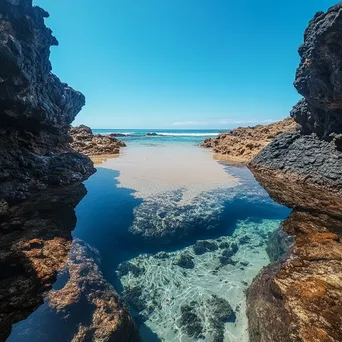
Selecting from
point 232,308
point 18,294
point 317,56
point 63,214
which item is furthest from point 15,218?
point 317,56

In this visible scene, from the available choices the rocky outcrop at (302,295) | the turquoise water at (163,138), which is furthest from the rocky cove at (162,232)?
the turquoise water at (163,138)

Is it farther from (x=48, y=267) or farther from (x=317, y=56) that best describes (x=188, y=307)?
(x=317, y=56)

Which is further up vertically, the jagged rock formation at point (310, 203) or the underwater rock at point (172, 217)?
the jagged rock formation at point (310, 203)

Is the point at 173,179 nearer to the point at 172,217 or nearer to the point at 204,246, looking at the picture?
the point at 172,217

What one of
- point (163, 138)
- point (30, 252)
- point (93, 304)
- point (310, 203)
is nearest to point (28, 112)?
point (30, 252)

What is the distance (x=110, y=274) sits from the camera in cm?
704

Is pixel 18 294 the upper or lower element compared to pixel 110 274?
upper

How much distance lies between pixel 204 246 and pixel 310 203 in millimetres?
6529

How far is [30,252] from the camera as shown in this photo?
6738 mm

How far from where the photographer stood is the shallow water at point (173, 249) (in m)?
5.23

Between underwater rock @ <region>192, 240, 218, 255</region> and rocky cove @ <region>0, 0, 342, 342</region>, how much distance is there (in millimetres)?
52

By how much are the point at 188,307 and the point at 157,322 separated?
86 centimetres

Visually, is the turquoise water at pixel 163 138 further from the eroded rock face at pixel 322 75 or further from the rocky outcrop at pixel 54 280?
the rocky outcrop at pixel 54 280

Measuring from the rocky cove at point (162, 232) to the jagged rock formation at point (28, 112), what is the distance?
0.08 metres
